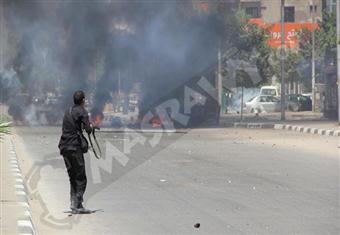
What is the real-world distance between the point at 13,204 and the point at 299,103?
168ft

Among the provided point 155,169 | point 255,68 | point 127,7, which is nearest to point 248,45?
point 255,68

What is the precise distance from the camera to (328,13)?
55.0 m

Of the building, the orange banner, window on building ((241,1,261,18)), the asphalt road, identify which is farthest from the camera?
window on building ((241,1,261,18))

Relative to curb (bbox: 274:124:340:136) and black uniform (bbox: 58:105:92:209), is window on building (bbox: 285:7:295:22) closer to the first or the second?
curb (bbox: 274:124:340:136)

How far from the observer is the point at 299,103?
198 feet

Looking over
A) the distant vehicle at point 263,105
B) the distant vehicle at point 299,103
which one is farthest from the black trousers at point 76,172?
the distant vehicle at point 299,103

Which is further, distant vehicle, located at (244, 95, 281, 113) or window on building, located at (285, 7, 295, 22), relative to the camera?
window on building, located at (285, 7, 295, 22)

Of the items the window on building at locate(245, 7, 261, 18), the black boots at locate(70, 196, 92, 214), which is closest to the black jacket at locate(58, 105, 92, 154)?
the black boots at locate(70, 196, 92, 214)

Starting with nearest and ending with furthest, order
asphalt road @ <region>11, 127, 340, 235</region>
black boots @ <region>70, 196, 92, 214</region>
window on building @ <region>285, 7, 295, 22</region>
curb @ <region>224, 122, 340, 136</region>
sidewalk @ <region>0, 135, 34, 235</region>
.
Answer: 1. sidewalk @ <region>0, 135, 34, 235</region>
2. asphalt road @ <region>11, 127, 340, 235</region>
3. black boots @ <region>70, 196, 92, 214</region>
4. curb @ <region>224, 122, 340, 136</region>
5. window on building @ <region>285, 7, 295, 22</region>

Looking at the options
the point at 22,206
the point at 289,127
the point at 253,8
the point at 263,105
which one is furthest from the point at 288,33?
the point at 22,206

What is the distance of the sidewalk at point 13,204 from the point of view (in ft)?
28.0

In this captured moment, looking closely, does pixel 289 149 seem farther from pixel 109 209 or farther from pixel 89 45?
pixel 89 45

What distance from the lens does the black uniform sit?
1022cm

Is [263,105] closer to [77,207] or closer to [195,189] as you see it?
[195,189]
